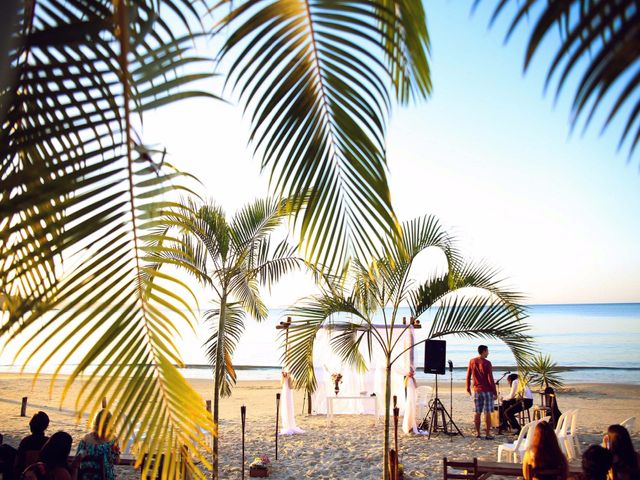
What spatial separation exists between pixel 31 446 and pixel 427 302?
15.9 ft

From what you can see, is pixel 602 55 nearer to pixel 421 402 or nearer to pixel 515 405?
pixel 515 405

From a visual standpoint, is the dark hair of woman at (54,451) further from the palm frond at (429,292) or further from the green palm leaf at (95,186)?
the palm frond at (429,292)

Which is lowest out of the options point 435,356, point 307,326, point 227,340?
point 435,356

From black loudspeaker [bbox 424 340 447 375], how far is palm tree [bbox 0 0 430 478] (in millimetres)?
9223

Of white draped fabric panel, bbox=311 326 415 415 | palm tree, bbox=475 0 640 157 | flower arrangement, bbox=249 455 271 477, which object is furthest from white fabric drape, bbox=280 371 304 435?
palm tree, bbox=475 0 640 157

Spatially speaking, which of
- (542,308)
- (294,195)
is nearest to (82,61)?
(294,195)

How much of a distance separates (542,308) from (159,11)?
109 m

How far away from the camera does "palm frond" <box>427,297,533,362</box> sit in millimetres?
6660

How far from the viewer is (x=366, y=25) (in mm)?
1542

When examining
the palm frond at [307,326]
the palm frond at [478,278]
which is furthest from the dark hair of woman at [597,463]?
the palm frond at [307,326]

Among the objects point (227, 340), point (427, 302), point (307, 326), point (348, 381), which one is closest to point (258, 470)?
point (227, 340)

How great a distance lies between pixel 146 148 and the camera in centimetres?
154

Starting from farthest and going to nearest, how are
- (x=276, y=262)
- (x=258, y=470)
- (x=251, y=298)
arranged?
(x=251, y=298) → (x=276, y=262) → (x=258, y=470)

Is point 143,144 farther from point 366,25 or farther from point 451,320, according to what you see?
point 451,320
